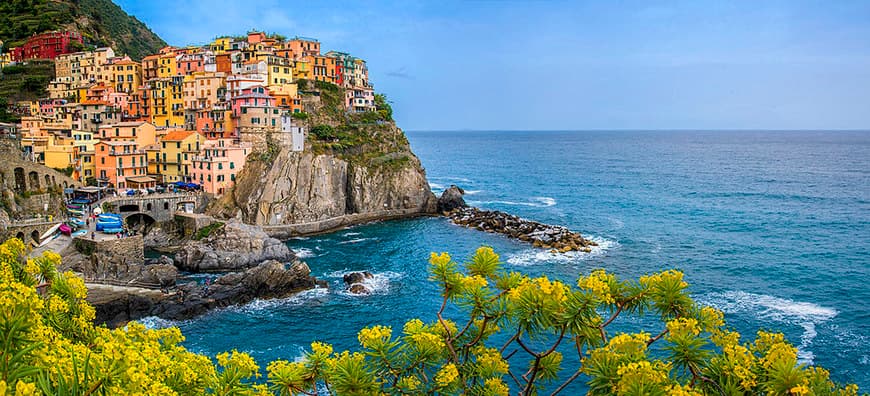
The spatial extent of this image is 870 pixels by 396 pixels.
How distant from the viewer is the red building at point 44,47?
97.1 m

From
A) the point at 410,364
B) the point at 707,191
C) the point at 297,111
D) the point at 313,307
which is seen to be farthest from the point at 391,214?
the point at 410,364

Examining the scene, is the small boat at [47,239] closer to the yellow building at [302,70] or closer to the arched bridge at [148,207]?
the arched bridge at [148,207]

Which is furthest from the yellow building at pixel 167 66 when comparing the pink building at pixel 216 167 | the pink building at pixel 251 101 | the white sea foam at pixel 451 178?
the white sea foam at pixel 451 178

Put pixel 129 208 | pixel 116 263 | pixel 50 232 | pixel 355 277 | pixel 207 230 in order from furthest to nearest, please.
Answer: pixel 129 208
pixel 207 230
pixel 50 232
pixel 355 277
pixel 116 263

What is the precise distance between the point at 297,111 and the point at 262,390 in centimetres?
6841

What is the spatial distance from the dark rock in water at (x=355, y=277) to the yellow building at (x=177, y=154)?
2966 cm

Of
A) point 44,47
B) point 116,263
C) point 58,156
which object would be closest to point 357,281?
point 116,263

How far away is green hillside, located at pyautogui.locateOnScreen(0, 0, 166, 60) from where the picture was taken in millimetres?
106375

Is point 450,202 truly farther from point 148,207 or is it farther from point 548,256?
point 148,207

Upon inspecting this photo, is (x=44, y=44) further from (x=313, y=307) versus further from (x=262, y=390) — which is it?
(x=262, y=390)

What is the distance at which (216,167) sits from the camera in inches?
2660

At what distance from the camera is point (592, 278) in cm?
1202

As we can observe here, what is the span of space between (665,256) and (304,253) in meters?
32.7

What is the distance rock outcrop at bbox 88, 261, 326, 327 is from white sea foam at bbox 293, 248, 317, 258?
395 inches
